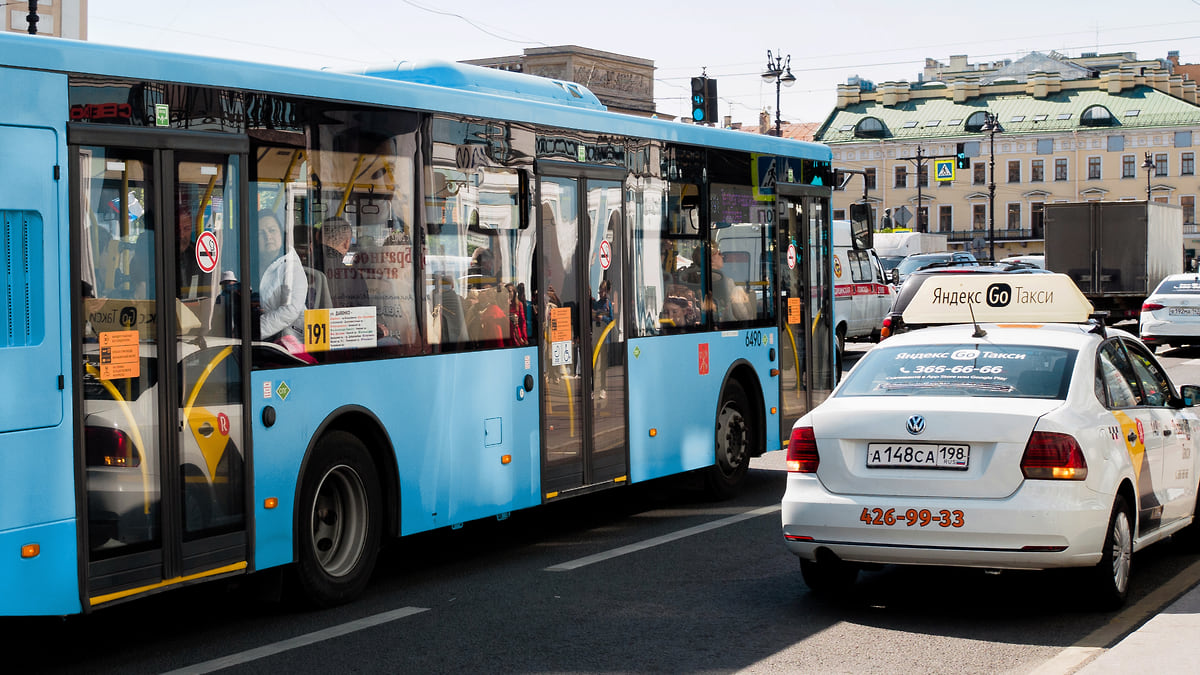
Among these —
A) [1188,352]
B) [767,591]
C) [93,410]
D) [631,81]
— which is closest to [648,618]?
[767,591]

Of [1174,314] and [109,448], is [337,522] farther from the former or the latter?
[1174,314]

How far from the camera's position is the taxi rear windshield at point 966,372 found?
Answer: 7633mm

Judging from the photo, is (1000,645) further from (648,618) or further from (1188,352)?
(1188,352)

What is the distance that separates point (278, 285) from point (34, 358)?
4.99 feet

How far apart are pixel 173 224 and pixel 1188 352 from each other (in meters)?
28.9

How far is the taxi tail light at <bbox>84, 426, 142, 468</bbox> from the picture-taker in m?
6.45

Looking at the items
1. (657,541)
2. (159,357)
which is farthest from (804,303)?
(159,357)

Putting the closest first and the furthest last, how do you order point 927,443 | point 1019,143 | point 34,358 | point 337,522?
point 34,358, point 927,443, point 337,522, point 1019,143

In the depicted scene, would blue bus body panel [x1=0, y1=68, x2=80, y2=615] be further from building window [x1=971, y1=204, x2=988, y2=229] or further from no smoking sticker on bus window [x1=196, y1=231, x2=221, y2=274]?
building window [x1=971, y1=204, x2=988, y2=229]

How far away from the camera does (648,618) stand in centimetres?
759

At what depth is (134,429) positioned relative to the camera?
665cm

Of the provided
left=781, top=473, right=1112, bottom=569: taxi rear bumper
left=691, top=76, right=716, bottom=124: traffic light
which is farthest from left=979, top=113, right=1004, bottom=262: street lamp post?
left=781, top=473, right=1112, bottom=569: taxi rear bumper

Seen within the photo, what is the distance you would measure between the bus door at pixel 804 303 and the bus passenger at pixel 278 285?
5.99 meters

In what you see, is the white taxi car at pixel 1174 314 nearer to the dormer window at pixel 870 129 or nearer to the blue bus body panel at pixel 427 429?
the blue bus body panel at pixel 427 429
